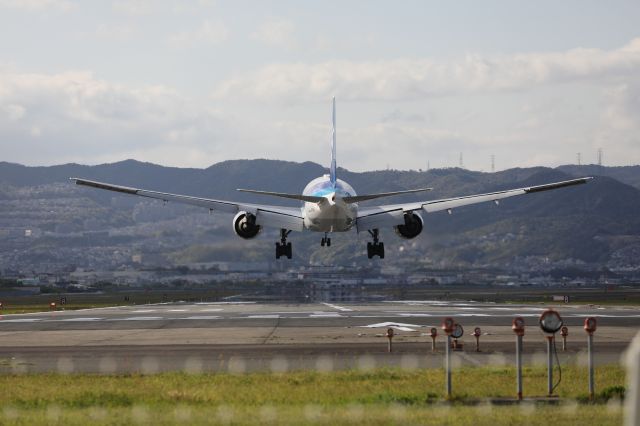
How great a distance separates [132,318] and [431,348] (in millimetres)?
32995

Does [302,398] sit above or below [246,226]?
below

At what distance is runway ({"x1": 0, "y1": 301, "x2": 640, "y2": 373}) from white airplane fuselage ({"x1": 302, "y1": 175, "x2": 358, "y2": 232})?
5.98 m

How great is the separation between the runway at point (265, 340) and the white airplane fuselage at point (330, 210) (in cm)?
598

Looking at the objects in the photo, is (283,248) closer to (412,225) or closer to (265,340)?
(412,225)

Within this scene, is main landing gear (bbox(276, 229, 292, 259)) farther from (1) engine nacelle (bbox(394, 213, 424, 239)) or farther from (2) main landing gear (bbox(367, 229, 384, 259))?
(1) engine nacelle (bbox(394, 213, 424, 239))

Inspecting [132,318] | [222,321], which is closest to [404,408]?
[222,321]

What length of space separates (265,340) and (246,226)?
22.4 m

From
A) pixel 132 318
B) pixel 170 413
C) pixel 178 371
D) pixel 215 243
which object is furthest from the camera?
pixel 215 243

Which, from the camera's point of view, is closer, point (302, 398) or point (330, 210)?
point (302, 398)

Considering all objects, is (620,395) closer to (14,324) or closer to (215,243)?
(14,324)

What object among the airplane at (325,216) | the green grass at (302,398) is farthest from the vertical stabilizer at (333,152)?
the green grass at (302,398)

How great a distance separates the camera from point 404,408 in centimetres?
2759

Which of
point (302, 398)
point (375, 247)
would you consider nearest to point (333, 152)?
point (375, 247)

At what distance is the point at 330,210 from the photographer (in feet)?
231
